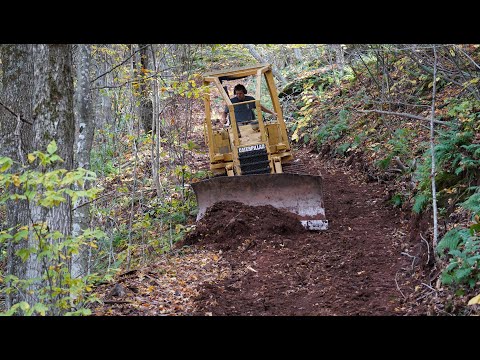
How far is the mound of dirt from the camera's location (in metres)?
8.49

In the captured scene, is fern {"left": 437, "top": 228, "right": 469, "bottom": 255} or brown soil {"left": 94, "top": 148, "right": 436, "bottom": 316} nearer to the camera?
fern {"left": 437, "top": 228, "right": 469, "bottom": 255}

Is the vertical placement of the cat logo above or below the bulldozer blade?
above

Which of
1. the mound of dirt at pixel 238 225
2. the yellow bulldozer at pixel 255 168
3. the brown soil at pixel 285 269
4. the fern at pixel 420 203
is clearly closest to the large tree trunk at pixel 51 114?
the brown soil at pixel 285 269

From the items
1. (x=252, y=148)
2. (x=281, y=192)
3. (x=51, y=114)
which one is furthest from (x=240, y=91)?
(x=51, y=114)

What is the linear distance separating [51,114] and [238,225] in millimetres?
4153

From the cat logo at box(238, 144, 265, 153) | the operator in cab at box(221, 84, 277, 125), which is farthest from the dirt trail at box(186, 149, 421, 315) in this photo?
the operator in cab at box(221, 84, 277, 125)

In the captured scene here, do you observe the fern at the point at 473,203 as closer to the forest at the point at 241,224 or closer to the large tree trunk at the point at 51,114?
the forest at the point at 241,224

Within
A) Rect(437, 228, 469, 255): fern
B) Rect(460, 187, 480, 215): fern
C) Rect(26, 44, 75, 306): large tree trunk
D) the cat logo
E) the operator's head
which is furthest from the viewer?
the operator's head

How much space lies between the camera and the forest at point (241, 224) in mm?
5023

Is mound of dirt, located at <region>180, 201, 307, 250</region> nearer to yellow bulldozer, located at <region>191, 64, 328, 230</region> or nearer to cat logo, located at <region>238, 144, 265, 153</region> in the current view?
yellow bulldozer, located at <region>191, 64, 328, 230</region>

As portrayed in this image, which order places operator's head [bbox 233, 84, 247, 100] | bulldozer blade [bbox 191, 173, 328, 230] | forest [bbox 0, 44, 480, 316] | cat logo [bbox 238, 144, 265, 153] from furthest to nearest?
1. operator's head [bbox 233, 84, 247, 100]
2. cat logo [bbox 238, 144, 265, 153]
3. bulldozer blade [bbox 191, 173, 328, 230]
4. forest [bbox 0, 44, 480, 316]

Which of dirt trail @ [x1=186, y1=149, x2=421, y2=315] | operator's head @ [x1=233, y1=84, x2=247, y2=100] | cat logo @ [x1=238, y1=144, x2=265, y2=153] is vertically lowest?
dirt trail @ [x1=186, y1=149, x2=421, y2=315]

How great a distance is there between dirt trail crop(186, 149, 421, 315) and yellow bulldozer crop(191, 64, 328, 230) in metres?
0.37

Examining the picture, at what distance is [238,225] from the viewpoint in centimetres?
862
